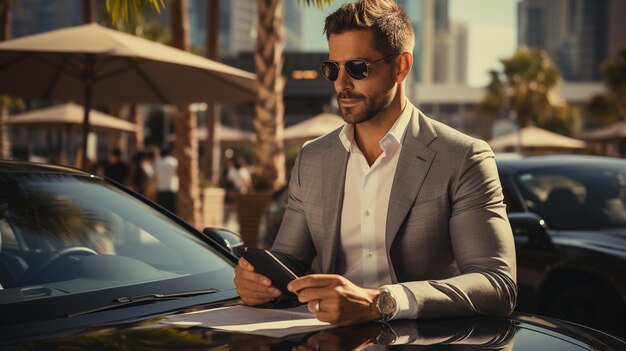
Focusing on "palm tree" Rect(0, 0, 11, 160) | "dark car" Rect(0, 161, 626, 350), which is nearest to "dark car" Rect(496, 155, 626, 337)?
"dark car" Rect(0, 161, 626, 350)

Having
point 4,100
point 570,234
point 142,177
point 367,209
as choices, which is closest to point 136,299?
point 367,209

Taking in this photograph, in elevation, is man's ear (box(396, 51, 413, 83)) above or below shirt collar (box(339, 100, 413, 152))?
above

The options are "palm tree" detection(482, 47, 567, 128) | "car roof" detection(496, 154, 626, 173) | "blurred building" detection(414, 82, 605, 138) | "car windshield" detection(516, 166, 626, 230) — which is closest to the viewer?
"car windshield" detection(516, 166, 626, 230)

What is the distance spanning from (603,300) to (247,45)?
539 ft

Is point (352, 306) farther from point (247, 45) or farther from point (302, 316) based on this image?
point (247, 45)

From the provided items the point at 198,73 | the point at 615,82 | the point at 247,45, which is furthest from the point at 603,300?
the point at 247,45

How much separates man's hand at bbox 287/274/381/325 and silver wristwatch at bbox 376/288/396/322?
0.17 ft

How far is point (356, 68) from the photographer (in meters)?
2.80

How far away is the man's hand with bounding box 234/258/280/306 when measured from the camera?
2.63 meters

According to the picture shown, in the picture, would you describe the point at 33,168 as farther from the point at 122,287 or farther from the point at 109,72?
the point at 109,72

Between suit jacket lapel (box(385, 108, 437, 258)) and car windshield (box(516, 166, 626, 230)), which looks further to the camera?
car windshield (box(516, 166, 626, 230))

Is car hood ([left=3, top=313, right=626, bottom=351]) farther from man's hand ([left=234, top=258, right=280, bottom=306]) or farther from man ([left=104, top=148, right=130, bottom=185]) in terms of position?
man ([left=104, top=148, right=130, bottom=185])

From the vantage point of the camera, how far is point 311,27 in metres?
111

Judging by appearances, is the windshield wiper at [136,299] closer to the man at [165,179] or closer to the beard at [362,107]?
the beard at [362,107]
